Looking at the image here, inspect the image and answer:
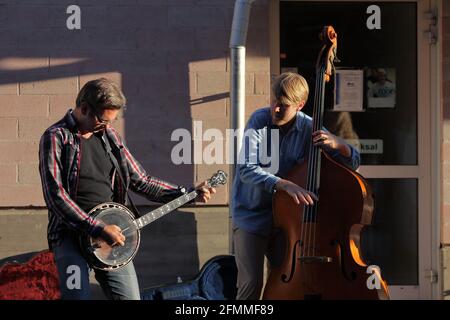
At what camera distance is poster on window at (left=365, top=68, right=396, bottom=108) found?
6.85 metres

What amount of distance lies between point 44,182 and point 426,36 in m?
3.68

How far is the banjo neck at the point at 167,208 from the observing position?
4.42 metres

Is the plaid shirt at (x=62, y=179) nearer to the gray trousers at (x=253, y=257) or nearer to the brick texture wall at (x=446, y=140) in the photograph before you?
the gray trousers at (x=253, y=257)

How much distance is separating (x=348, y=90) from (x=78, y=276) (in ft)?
11.0

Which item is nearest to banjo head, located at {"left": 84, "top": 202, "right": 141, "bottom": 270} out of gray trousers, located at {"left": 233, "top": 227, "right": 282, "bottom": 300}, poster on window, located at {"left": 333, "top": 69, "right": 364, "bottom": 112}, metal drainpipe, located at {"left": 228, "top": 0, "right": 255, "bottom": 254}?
gray trousers, located at {"left": 233, "top": 227, "right": 282, "bottom": 300}

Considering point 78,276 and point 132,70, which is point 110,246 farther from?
point 132,70

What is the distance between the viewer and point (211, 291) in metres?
5.44

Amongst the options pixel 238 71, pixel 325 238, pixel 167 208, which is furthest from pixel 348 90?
pixel 167 208

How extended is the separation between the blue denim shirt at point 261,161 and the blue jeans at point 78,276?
77cm

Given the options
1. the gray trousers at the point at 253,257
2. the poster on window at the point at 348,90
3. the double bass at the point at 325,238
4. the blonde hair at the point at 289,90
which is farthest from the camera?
the poster on window at the point at 348,90

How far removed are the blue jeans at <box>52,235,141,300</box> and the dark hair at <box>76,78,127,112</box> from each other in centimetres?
65

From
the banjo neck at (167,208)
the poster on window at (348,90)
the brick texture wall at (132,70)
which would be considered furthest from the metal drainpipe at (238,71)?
the banjo neck at (167,208)

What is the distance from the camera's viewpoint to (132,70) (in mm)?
6387
